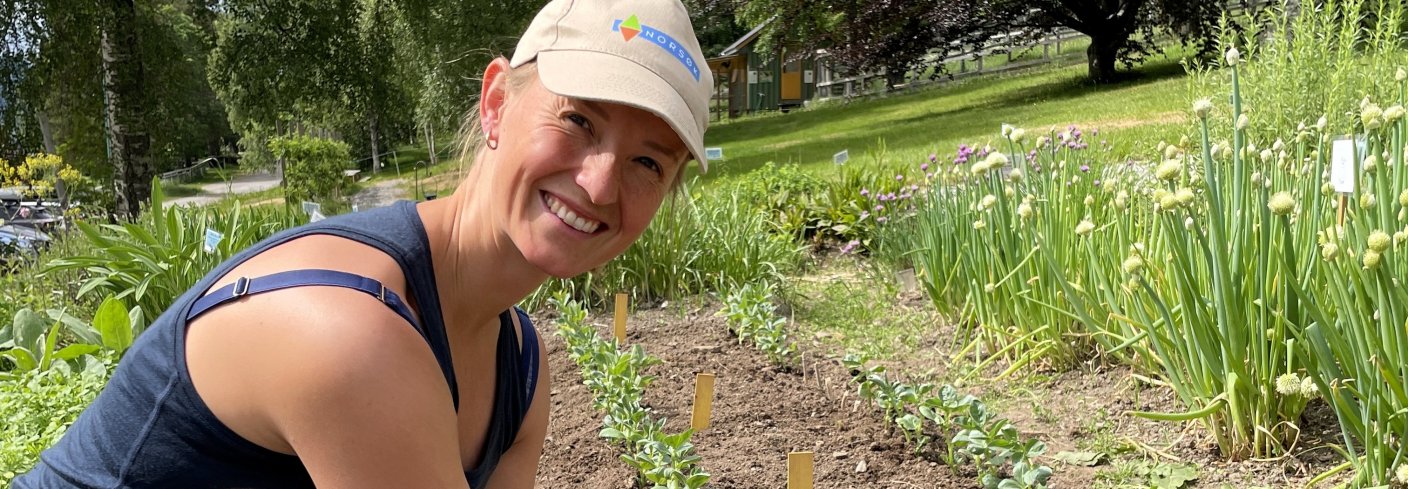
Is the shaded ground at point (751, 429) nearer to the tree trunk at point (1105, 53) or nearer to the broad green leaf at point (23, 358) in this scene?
the broad green leaf at point (23, 358)

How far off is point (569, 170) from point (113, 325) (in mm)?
2813

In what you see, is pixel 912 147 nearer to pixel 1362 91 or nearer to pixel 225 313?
pixel 1362 91

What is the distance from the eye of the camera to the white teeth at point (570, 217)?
1.25 m

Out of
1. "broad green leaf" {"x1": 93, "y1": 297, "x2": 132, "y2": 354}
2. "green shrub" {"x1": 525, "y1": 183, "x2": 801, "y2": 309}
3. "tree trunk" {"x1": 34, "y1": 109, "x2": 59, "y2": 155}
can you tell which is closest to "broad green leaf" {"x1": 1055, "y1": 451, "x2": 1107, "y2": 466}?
"green shrub" {"x1": 525, "y1": 183, "x2": 801, "y2": 309}

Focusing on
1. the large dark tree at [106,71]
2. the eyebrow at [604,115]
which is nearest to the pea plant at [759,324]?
the eyebrow at [604,115]

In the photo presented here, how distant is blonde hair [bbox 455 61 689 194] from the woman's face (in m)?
0.02

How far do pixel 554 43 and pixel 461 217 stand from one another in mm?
273

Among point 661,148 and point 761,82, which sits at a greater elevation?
point 661,148

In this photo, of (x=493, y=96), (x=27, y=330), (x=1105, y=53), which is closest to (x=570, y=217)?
(x=493, y=96)

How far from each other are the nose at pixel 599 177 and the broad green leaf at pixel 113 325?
2.79m

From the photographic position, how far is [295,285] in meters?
1.06

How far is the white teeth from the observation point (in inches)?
49.3

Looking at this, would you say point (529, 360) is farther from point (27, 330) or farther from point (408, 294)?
point (27, 330)

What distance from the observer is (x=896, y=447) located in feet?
8.66
